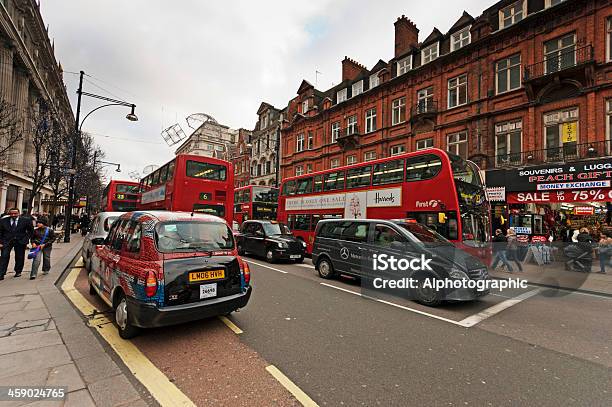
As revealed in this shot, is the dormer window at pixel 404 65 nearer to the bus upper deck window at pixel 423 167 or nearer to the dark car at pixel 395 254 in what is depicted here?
the bus upper deck window at pixel 423 167

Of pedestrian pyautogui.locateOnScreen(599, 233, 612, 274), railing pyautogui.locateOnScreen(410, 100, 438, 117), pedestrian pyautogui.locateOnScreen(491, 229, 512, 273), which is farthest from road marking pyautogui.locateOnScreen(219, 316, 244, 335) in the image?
railing pyautogui.locateOnScreen(410, 100, 438, 117)

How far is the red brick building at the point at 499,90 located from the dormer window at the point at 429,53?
0.07 metres

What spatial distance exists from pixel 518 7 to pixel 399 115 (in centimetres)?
887

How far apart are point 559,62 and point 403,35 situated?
1206cm

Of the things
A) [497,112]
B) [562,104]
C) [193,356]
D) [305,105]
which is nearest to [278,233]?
[193,356]

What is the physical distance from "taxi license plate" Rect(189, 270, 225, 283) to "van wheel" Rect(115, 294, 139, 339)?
0.99 metres

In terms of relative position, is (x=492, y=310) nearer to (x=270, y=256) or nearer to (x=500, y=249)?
(x=500, y=249)

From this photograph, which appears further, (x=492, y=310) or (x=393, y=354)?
(x=492, y=310)

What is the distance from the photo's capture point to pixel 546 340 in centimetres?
436

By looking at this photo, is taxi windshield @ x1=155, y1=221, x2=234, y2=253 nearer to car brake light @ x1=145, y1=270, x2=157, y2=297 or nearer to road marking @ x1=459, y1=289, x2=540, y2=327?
car brake light @ x1=145, y1=270, x2=157, y2=297

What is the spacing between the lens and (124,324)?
13.0ft

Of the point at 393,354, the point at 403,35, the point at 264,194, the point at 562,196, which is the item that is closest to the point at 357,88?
the point at 403,35

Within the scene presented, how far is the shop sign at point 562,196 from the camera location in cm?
1270

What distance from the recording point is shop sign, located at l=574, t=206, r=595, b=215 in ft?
46.2
